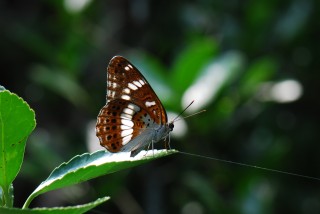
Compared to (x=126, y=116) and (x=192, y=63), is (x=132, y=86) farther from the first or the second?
(x=192, y=63)

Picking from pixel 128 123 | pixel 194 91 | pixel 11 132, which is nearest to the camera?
pixel 11 132

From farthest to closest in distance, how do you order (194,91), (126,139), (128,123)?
(194,91), (128,123), (126,139)

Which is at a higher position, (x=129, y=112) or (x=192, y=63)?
(x=192, y=63)

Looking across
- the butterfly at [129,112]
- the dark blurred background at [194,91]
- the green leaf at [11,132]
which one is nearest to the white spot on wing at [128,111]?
the butterfly at [129,112]

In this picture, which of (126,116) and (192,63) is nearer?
(126,116)

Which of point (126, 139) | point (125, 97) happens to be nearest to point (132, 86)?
point (125, 97)
